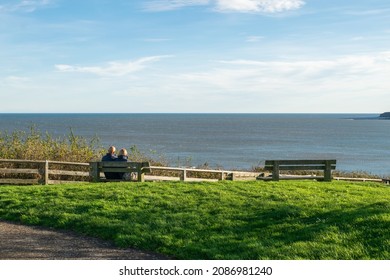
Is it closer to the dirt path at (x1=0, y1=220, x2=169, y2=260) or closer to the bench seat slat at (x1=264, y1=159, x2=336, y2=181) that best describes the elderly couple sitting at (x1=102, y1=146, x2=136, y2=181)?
the bench seat slat at (x1=264, y1=159, x2=336, y2=181)

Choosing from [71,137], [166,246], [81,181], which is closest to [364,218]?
[166,246]

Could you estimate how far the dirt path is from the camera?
29.2ft

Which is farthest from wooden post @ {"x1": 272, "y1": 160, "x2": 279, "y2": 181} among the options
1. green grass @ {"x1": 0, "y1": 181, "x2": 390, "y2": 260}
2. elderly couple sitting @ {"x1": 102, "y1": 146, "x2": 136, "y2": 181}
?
elderly couple sitting @ {"x1": 102, "y1": 146, "x2": 136, "y2": 181}

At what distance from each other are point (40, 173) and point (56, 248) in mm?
9689

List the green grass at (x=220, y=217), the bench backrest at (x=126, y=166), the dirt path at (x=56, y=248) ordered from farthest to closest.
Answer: the bench backrest at (x=126, y=166)
the green grass at (x=220, y=217)
the dirt path at (x=56, y=248)

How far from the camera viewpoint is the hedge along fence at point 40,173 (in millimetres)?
18500

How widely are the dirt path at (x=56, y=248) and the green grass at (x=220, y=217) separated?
32 cm

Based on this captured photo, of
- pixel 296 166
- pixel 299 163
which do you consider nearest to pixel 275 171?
pixel 296 166

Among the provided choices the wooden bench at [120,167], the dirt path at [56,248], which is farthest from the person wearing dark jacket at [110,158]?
the dirt path at [56,248]

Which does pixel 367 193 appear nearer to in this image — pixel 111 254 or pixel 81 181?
pixel 111 254

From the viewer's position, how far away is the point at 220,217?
11.2m

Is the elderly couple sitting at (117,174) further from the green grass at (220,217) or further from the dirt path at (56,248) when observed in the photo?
the dirt path at (56,248)

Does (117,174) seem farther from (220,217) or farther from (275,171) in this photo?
(220,217)

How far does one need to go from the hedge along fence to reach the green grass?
2429 millimetres
